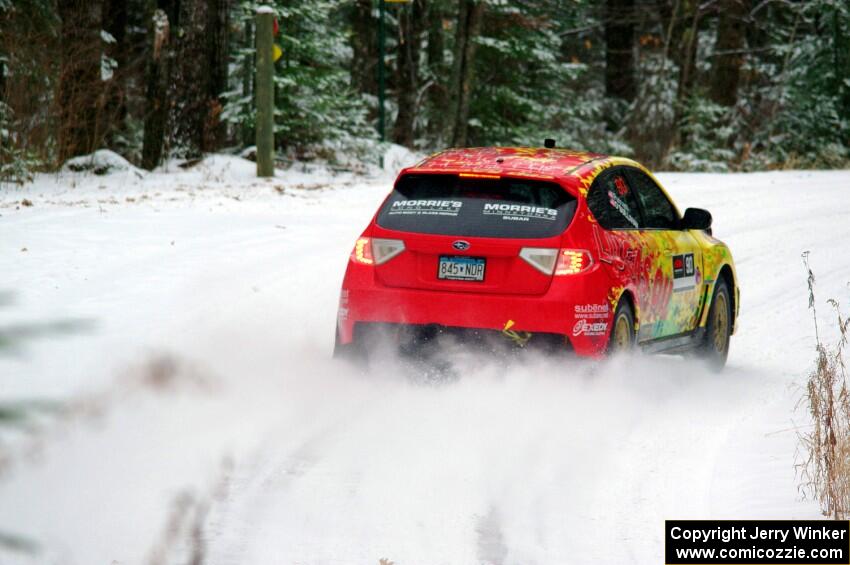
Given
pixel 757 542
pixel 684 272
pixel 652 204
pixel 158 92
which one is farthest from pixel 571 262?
pixel 158 92

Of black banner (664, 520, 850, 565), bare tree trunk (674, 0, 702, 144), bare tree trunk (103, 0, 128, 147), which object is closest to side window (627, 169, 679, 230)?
black banner (664, 520, 850, 565)

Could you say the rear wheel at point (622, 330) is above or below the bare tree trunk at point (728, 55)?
below

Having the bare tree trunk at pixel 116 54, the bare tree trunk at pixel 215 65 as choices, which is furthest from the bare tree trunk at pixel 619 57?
the bare tree trunk at pixel 215 65

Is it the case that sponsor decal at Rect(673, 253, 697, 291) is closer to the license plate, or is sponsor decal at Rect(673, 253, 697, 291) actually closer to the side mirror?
the side mirror

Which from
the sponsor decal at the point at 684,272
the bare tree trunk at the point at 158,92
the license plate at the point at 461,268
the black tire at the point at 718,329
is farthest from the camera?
the bare tree trunk at the point at 158,92

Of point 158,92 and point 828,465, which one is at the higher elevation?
point 158,92

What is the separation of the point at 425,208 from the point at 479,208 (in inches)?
14.6

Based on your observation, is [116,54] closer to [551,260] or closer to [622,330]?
[622,330]

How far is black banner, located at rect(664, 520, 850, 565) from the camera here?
18.3 ft

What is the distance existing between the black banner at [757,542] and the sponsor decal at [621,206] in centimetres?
331

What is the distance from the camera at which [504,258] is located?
26.5 ft

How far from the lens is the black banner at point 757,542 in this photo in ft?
18.3

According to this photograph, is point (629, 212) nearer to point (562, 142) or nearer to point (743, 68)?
point (562, 142)

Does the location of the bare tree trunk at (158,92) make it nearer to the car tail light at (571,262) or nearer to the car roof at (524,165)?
the car roof at (524,165)
